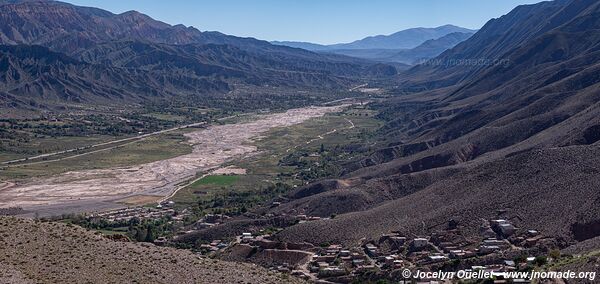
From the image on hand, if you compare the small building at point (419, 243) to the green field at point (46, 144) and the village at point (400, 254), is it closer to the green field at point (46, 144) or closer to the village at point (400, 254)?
the village at point (400, 254)

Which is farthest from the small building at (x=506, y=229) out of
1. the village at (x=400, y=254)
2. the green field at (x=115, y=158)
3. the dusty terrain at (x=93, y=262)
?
the green field at (x=115, y=158)

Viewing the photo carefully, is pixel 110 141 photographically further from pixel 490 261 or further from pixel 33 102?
pixel 490 261

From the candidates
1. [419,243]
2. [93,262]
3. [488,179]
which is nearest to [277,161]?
[488,179]

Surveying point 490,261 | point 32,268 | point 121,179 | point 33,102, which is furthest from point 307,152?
point 33,102

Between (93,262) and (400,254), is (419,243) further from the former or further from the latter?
(93,262)

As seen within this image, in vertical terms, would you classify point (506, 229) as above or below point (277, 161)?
above

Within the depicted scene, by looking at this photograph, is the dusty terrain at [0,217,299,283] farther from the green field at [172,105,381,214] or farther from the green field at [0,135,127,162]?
the green field at [0,135,127,162]

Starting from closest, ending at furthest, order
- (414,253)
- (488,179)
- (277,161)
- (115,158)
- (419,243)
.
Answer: (414,253)
(419,243)
(488,179)
(277,161)
(115,158)

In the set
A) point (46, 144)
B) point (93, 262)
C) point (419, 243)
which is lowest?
point (46, 144)
